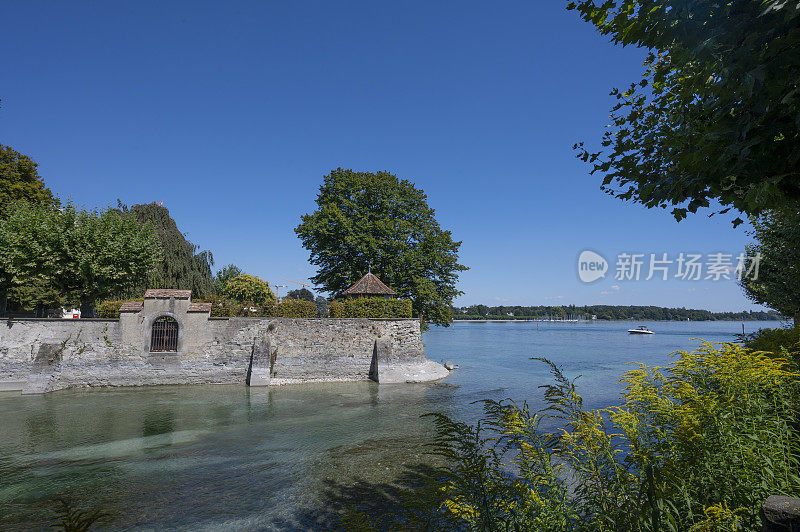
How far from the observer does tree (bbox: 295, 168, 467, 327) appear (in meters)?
28.3

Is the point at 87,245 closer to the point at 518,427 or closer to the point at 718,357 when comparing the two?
the point at 518,427

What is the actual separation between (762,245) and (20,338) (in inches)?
Answer: 1338

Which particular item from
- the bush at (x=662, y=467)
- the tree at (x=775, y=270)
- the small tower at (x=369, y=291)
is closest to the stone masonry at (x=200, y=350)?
the small tower at (x=369, y=291)

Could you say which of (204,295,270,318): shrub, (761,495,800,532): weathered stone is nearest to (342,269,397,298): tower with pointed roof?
(204,295,270,318): shrub

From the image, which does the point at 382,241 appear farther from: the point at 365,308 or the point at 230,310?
the point at 230,310

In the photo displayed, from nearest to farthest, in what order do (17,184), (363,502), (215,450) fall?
(363,502)
(215,450)
(17,184)

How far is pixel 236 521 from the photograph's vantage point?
7.25m

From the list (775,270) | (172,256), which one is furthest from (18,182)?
(775,270)

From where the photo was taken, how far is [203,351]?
20.3 m

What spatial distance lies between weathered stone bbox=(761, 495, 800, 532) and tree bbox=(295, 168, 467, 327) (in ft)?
83.1

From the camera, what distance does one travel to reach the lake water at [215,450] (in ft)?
25.6

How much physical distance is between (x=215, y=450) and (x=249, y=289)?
25.0 m

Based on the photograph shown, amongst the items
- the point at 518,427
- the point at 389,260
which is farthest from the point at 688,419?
the point at 389,260

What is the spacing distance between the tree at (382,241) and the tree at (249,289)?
7.73 m
